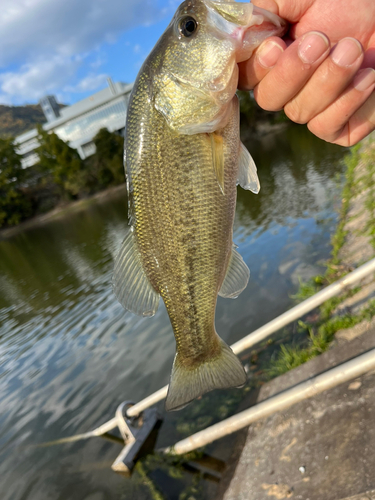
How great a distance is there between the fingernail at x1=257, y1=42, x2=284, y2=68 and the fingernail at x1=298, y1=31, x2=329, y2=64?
0.17 meters

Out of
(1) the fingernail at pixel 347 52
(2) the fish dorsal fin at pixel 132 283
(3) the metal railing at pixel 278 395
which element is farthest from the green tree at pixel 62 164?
(1) the fingernail at pixel 347 52

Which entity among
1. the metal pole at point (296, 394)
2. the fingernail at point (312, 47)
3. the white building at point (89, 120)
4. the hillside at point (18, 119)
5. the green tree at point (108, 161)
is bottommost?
the metal pole at point (296, 394)

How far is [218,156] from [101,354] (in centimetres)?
713

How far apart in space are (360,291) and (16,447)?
21.3 feet

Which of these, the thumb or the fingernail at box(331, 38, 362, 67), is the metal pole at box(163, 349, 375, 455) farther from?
the thumb

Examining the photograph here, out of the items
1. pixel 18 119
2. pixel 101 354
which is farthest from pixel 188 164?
pixel 18 119

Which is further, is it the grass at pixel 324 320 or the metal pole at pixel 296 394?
the grass at pixel 324 320

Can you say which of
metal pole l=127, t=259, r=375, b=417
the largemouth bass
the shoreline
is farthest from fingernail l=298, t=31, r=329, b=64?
the shoreline

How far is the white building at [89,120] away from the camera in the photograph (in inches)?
2482

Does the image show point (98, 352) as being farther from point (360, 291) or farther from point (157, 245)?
point (157, 245)

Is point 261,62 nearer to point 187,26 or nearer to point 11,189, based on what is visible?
point 187,26

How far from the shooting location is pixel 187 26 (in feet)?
5.80

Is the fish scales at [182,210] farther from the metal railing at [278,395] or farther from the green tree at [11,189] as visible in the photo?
the green tree at [11,189]

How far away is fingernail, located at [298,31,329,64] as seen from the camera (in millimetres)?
1515
